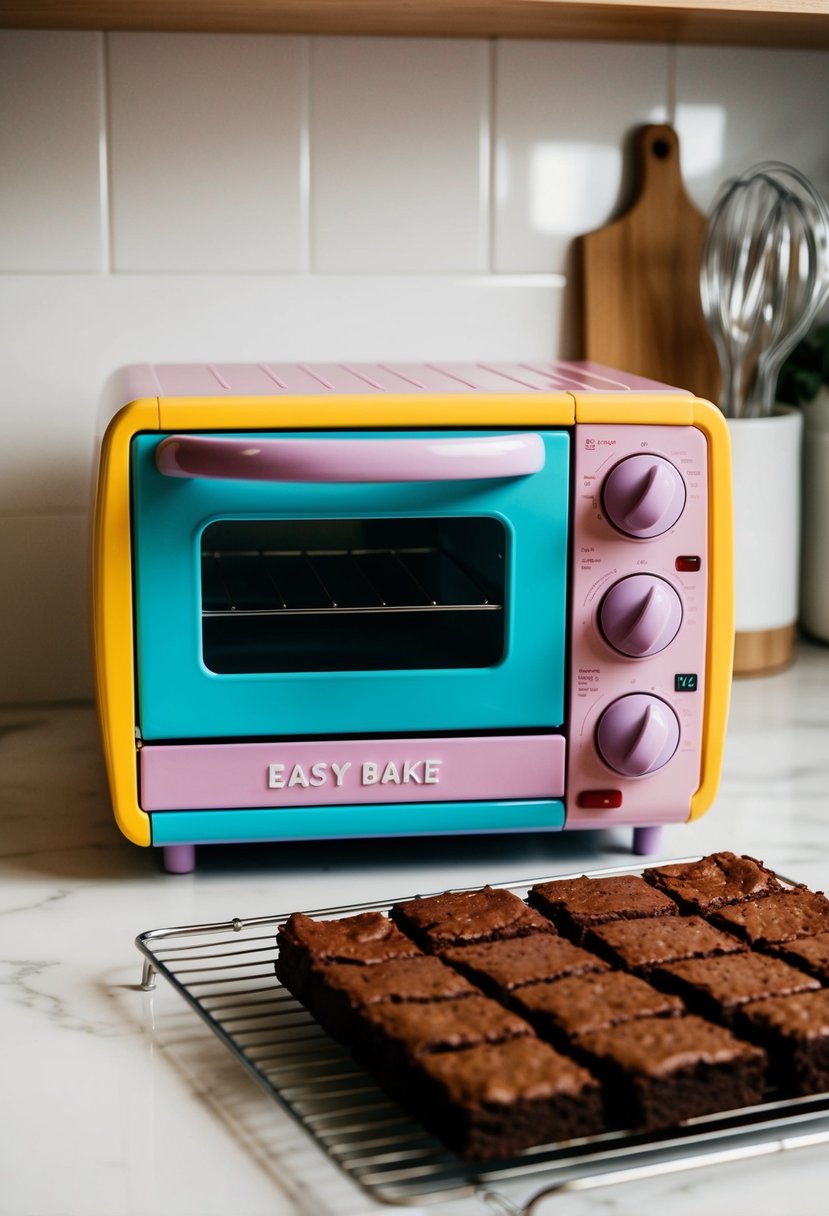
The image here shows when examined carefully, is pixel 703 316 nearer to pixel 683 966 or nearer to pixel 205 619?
pixel 205 619

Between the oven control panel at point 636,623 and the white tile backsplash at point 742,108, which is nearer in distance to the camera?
the oven control panel at point 636,623

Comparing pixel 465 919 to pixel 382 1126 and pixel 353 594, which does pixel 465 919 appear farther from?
pixel 353 594

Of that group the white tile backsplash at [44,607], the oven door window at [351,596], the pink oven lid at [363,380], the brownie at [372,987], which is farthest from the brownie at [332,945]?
the white tile backsplash at [44,607]

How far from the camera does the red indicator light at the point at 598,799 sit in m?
1.04

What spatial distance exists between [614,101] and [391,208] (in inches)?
9.3

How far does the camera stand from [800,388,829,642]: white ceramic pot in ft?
5.03

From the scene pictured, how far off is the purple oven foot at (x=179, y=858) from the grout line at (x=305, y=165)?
23.7 inches

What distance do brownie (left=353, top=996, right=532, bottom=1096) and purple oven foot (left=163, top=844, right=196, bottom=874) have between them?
13.0 inches

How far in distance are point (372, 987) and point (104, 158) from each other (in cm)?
87

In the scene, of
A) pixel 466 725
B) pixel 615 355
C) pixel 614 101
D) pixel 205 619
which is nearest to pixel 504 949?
pixel 466 725

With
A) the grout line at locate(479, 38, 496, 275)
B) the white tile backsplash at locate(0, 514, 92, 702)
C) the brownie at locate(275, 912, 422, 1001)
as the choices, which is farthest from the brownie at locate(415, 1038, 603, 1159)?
the grout line at locate(479, 38, 496, 275)

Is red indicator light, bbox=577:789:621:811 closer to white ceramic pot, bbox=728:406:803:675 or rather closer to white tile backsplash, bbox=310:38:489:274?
white ceramic pot, bbox=728:406:803:675

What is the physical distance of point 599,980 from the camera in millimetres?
770

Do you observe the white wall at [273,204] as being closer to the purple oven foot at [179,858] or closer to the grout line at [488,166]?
the grout line at [488,166]
